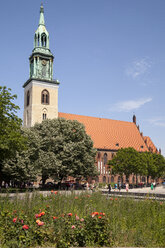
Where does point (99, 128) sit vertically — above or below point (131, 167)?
above

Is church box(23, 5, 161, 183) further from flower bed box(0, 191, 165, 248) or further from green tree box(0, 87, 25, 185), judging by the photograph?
flower bed box(0, 191, 165, 248)

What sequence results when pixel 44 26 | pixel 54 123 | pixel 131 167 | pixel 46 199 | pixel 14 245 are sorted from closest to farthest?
pixel 14 245
pixel 46 199
pixel 54 123
pixel 131 167
pixel 44 26

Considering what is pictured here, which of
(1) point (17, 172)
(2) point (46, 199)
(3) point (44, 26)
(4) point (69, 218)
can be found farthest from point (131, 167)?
(4) point (69, 218)

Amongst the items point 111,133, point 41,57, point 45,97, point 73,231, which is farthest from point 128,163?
point 73,231

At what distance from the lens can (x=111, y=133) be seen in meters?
74.4

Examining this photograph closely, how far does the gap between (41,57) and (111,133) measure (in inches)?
1130

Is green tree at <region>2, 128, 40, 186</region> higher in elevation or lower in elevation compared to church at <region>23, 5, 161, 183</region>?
lower

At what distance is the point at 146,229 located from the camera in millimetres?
8227

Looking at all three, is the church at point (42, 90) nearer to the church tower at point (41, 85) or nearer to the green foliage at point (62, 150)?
the church tower at point (41, 85)

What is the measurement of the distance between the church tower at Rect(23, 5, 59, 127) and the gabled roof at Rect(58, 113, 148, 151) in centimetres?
739

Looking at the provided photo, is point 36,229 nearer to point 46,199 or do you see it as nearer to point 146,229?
point 146,229

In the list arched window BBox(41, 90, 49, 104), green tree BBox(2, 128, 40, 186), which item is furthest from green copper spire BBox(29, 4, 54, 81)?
green tree BBox(2, 128, 40, 186)

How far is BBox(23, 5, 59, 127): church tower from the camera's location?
58.8 metres

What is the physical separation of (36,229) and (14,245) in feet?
2.85
